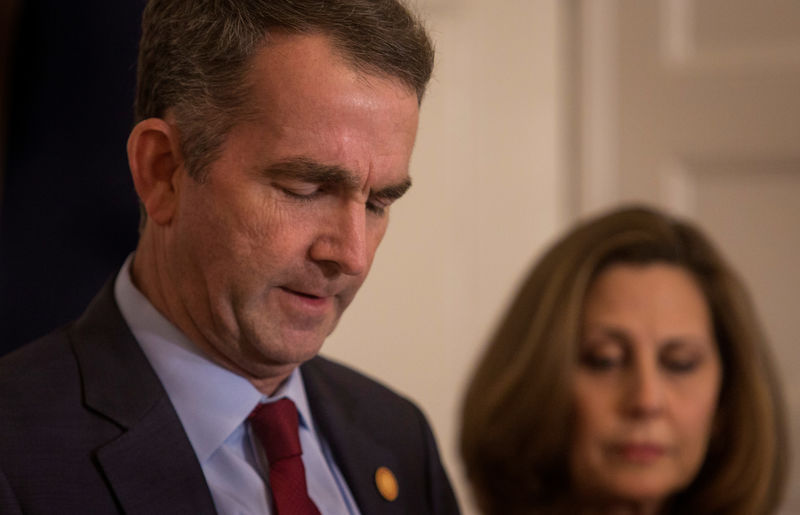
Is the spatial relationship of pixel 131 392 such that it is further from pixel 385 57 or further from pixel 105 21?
pixel 105 21

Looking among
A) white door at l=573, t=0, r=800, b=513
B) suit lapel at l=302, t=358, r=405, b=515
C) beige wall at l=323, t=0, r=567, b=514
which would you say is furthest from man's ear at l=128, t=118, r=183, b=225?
white door at l=573, t=0, r=800, b=513

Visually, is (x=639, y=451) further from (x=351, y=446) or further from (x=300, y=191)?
(x=300, y=191)

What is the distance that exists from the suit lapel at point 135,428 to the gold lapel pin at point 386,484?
20 centimetres

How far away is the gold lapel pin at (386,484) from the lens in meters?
0.91

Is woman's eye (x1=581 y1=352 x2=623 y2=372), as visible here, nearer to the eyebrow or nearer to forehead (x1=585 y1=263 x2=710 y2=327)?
forehead (x1=585 y1=263 x2=710 y2=327)

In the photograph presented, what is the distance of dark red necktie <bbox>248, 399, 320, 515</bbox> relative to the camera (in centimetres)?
79

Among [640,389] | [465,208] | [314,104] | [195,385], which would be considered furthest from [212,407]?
[465,208]

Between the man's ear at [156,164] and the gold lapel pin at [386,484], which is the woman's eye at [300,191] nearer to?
the man's ear at [156,164]

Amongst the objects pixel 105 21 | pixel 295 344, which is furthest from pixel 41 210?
pixel 295 344

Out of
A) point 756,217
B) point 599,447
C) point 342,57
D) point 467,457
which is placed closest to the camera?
point 342,57

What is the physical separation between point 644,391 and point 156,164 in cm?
83

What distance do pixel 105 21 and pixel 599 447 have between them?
2.86ft

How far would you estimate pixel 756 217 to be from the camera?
2199 mm

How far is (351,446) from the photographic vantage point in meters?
0.91
